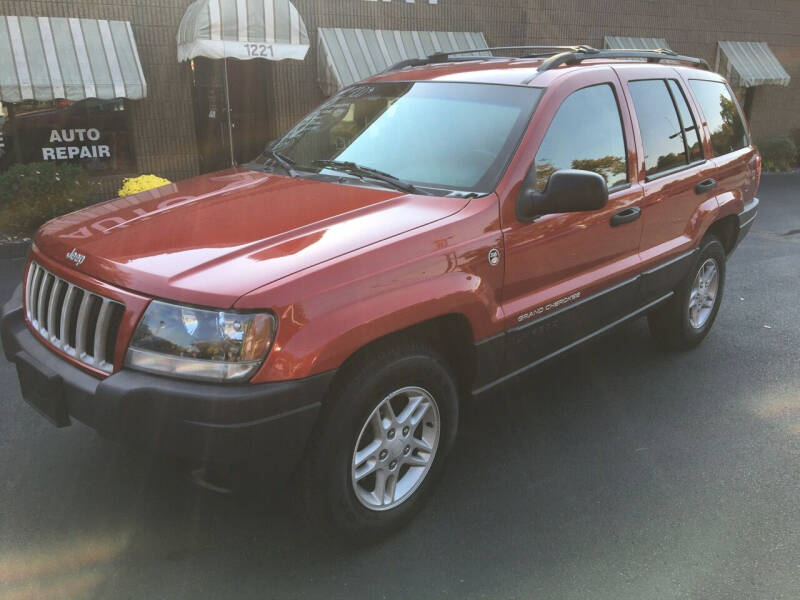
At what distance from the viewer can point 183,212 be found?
3012mm

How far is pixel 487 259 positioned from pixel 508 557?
3.93ft

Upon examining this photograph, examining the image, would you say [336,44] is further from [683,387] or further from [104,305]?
[104,305]

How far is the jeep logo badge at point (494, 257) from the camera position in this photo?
9.55 feet

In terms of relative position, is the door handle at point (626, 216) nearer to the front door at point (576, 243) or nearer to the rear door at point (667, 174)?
the front door at point (576, 243)

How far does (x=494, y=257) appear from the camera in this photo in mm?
2926

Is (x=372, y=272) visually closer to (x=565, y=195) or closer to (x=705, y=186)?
(x=565, y=195)

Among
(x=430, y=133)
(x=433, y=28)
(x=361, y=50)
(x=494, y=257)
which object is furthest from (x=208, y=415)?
(x=433, y=28)

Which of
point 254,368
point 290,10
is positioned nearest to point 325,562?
point 254,368

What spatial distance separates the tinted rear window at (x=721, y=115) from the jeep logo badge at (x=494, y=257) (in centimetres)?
242

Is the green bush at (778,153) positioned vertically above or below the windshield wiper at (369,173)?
below

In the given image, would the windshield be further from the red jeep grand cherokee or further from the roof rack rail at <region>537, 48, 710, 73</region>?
the roof rack rail at <region>537, 48, 710, 73</region>

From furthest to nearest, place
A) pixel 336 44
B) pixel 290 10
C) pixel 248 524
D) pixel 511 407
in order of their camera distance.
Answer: pixel 336 44 → pixel 290 10 → pixel 511 407 → pixel 248 524

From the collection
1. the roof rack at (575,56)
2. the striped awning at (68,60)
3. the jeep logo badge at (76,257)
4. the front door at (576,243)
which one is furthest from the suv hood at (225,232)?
the striped awning at (68,60)

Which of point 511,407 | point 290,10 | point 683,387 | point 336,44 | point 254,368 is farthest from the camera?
point 336,44
